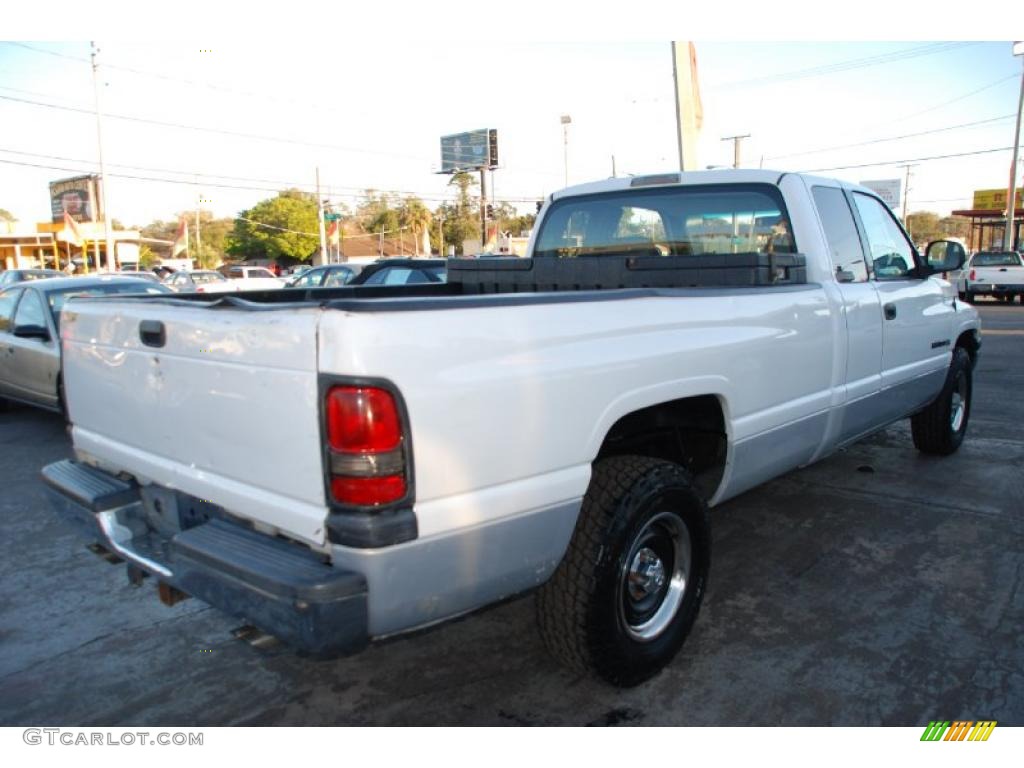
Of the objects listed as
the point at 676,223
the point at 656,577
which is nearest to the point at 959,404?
the point at 676,223

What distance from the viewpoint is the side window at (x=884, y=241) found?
4543 millimetres

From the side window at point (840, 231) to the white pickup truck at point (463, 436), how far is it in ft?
0.29

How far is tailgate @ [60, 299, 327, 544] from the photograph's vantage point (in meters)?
2.07

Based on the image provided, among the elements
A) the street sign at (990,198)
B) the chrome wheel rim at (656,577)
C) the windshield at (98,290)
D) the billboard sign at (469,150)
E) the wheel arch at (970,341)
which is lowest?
the chrome wheel rim at (656,577)

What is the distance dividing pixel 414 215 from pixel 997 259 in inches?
2137

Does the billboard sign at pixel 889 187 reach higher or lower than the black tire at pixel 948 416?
higher

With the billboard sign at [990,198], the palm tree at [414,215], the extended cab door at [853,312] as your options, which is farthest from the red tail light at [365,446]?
the palm tree at [414,215]

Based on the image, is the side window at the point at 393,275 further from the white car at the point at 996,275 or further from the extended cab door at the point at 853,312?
the white car at the point at 996,275

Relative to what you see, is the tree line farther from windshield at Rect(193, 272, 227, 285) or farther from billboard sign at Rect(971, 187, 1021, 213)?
windshield at Rect(193, 272, 227, 285)

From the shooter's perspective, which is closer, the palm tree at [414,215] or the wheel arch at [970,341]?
the wheel arch at [970,341]

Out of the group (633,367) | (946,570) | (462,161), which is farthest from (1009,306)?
(462,161)

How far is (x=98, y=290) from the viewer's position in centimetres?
775

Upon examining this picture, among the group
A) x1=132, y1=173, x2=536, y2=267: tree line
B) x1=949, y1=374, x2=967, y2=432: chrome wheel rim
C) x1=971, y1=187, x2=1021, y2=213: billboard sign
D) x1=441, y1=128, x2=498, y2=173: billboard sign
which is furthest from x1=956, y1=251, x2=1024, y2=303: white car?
x1=132, y1=173, x2=536, y2=267: tree line

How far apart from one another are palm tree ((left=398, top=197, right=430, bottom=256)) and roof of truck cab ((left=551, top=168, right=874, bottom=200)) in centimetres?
6536
